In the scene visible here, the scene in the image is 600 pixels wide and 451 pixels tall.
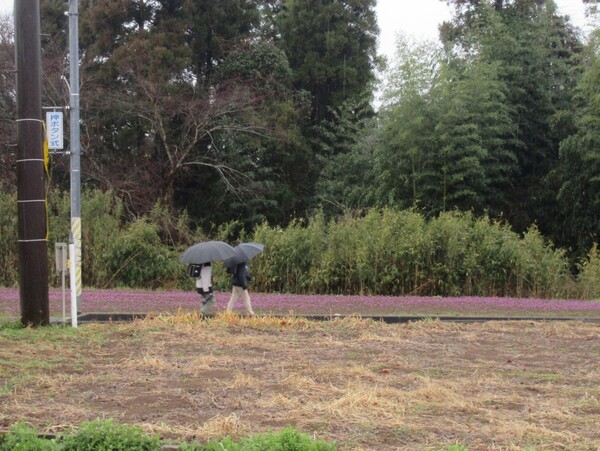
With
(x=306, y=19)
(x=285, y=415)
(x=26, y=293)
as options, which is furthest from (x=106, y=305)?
(x=306, y=19)

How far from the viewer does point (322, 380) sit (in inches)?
350

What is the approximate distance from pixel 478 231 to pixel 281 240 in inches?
207

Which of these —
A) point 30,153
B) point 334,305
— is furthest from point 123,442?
point 334,305

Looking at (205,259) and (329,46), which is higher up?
(329,46)

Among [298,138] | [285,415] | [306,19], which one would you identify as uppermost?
[306,19]

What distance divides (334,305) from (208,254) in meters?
3.50

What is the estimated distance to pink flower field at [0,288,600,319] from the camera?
50.3 feet

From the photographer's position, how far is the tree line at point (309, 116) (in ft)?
95.7

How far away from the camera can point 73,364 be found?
9.97m

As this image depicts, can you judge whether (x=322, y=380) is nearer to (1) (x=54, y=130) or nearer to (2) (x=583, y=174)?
(1) (x=54, y=130)

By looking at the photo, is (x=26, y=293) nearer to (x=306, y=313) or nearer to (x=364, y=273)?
(x=306, y=313)

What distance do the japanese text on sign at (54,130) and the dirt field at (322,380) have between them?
10.5ft

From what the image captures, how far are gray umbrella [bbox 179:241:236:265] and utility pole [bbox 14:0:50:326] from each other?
8.48 ft

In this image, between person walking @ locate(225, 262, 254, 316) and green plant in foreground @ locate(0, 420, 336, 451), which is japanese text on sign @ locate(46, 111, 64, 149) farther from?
green plant in foreground @ locate(0, 420, 336, 451)
